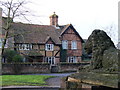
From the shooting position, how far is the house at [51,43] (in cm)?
3459

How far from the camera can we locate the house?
34594 mm

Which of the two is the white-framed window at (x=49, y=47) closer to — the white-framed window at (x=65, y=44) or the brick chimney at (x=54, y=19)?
the white-framed window at (x=65, y=44)

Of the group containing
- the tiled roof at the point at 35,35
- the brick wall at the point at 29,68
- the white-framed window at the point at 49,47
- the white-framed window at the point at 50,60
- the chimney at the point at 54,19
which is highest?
the chimney at the point at 54,19

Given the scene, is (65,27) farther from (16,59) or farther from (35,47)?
(16,59)

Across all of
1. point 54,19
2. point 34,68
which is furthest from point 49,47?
point 34,68

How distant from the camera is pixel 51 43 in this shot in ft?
120

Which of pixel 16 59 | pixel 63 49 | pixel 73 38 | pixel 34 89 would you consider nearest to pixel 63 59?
pixel 63 49

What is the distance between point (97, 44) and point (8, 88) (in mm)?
7546

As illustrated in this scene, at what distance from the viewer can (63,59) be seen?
3781 cm

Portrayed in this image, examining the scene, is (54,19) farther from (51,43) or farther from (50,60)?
(50,60)

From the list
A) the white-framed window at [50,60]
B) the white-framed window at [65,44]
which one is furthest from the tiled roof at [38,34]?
the white-framed window at [50,60]

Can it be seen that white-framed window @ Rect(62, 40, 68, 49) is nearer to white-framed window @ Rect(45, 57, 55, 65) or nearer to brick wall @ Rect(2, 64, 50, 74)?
white-framed window @ Rect(45, 57, 55, 65)

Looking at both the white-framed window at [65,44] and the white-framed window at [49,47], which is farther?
the white-framed window at [65,44]

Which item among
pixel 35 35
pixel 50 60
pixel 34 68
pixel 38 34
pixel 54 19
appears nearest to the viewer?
pixel 34 68
